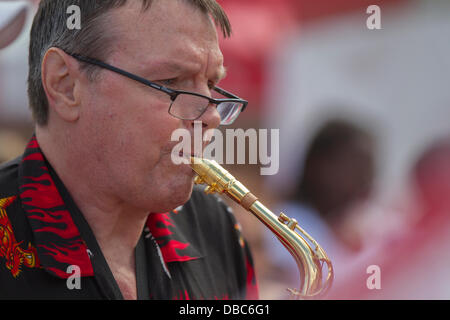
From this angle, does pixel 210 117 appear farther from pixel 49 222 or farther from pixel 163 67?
pixel 49 222

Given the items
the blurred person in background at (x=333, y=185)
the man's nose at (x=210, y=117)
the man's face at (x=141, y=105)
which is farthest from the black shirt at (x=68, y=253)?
the blurred person in background at (x=333, y=185)

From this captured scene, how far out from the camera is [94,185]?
82.4 inches

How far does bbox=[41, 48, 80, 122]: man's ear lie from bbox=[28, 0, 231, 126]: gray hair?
0.04 meters

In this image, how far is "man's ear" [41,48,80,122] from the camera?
2061 mm

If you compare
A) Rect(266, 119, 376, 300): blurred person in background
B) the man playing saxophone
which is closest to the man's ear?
the man playing saxophone

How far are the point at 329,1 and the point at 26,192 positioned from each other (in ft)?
14.8

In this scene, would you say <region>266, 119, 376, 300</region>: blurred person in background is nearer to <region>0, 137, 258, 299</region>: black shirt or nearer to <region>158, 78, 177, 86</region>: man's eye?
<region>0, 137, 258, 299</region>: black shirt

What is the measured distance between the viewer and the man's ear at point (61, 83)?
206cm

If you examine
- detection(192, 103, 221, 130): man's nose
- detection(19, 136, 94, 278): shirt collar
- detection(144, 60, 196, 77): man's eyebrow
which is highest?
detection(144, 60, 196, 77): man's eyebrow

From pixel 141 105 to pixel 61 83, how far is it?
0.32 metres

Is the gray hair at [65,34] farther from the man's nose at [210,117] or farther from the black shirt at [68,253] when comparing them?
the man's nose at [210,117]

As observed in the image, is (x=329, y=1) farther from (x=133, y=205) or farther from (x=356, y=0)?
(x=133, y=205)

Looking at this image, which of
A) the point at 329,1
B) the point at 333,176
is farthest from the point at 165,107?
the point at 329,1

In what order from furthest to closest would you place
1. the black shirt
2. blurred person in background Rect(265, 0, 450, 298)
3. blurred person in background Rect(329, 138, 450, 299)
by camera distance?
blurred person in background Rect(265, 0, 450, 298), blurred person in background Rect(329, 138, 450, 299), the black shirt
